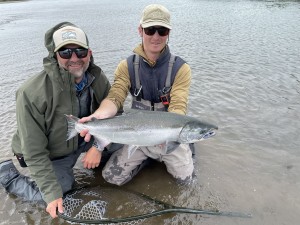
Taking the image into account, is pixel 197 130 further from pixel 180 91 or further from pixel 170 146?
pixel 180 91

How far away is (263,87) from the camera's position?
895cm

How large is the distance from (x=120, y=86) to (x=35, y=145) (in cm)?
166

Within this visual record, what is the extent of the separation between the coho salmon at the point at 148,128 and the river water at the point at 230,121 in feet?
3.74

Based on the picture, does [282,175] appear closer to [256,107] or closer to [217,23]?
[256,107]

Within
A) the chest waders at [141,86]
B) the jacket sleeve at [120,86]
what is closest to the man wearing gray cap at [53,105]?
the jacket sleeve at [120,86]

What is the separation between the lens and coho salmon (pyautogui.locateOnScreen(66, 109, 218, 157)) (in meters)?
3.91

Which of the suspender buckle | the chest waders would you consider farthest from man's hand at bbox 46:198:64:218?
the suspender buckle

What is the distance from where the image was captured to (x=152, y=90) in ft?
16.2

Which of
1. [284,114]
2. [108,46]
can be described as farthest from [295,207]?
[108,46]

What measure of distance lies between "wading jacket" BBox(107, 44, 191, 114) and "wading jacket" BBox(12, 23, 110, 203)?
2.81 feet

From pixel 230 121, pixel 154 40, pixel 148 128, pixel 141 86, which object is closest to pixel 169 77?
pixel 141 86

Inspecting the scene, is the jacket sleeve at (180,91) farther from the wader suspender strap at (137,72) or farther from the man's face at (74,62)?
the man's face at (74,62)

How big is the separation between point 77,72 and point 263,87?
6.48 m

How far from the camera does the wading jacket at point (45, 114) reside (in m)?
3.86
